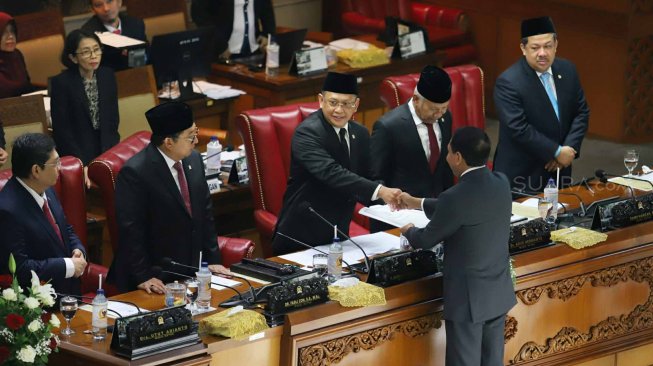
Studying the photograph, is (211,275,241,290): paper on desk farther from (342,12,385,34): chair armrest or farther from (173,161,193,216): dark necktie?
(342,12,385,34): chair armrest

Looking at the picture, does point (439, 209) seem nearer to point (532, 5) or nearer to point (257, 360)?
point (257, 360)

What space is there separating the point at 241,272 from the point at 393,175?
44.7 inches

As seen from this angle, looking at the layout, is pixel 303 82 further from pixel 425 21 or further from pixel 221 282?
pixel 221 282

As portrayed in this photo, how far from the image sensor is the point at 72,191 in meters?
6.09

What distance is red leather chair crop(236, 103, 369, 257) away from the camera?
22.2 feet

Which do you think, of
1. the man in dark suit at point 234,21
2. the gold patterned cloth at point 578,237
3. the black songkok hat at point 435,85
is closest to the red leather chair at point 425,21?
the man in dark suit at point 234,21

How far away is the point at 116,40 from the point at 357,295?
13.0 feet

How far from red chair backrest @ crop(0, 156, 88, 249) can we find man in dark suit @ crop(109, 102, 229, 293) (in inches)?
19.9

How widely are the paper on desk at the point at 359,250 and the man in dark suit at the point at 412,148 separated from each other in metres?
0.32

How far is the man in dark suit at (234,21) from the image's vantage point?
9.91m

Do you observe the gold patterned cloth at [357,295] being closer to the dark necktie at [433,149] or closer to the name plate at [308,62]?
the dark necktie at [433,149]

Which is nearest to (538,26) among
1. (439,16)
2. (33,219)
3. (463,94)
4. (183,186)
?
(463,94)

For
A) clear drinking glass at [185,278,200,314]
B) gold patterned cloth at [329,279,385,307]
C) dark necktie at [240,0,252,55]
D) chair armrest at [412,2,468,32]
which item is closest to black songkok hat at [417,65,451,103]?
gold patterned cloth at [329,279,385,307]

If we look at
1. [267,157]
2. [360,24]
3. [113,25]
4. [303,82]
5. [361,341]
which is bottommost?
[360,24]
